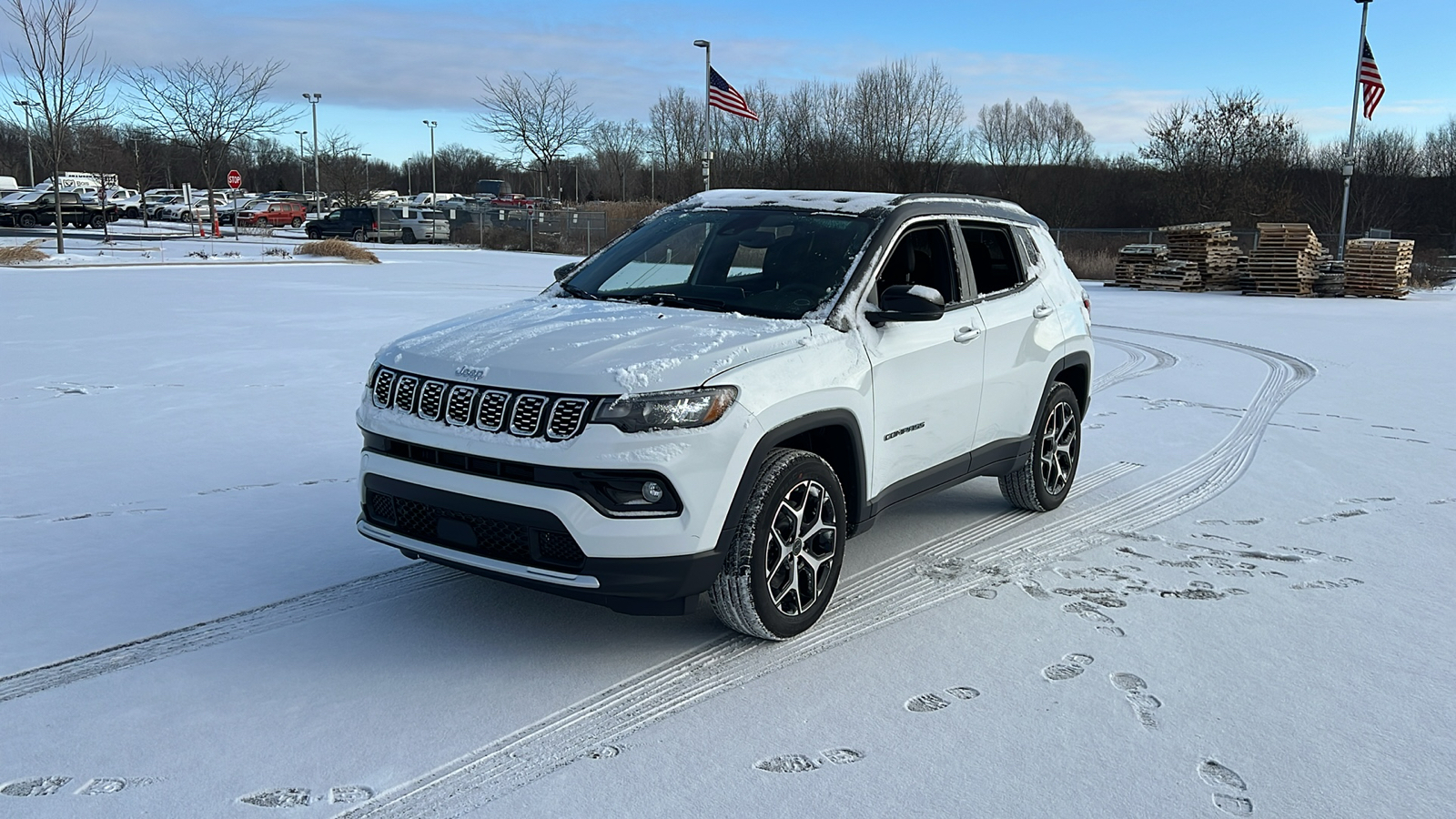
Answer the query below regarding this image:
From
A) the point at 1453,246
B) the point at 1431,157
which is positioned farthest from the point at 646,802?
the point at 1431,157

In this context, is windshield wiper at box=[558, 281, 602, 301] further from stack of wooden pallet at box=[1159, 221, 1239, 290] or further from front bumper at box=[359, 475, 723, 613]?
stack of wooden pallet at box=[1159, 221, 1239, 290]

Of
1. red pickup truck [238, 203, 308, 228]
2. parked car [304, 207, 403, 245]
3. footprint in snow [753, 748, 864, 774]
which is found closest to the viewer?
footprint in snow [753, 748, 864, 774]

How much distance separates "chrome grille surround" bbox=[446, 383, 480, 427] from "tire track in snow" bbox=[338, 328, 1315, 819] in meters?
1.10

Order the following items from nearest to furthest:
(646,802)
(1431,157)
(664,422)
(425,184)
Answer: (646,802) < (664,422) < (1431,157) < (425,184)

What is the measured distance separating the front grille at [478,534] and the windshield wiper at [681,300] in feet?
4.69

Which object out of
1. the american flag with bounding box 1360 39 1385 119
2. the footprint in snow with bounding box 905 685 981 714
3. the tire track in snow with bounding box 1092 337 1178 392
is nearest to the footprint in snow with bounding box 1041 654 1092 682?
the footprint in snow with bounding box 905 685 981 714

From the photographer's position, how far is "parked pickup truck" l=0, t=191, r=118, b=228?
4247 centimetres

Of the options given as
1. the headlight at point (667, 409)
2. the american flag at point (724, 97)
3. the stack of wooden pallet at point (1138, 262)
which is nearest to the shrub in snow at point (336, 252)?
the american flag at point (724, 97)

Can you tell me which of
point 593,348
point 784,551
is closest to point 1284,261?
point 784,551

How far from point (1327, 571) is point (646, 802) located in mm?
3859

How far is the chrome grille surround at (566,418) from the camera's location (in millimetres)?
3729

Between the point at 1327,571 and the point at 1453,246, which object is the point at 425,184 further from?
the point at 1327,571

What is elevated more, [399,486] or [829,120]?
[829,120]

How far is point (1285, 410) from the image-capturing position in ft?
31.7
